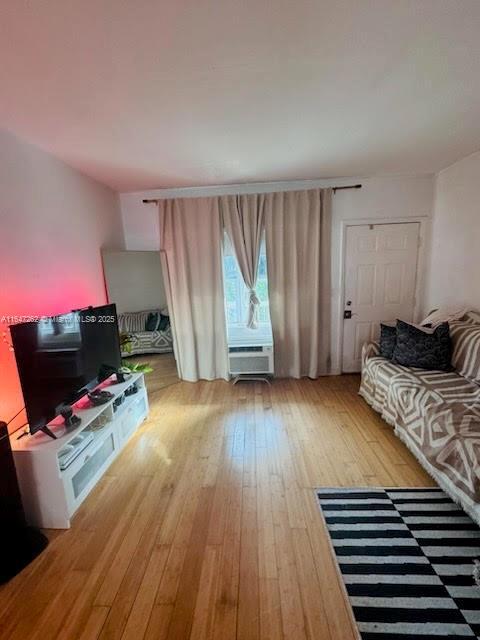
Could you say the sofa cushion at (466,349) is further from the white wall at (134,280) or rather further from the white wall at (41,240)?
the white wall at (41,240)

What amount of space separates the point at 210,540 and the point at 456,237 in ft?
11.5

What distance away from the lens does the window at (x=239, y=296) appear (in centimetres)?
350

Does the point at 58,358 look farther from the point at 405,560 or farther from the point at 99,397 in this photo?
the point at 405,560

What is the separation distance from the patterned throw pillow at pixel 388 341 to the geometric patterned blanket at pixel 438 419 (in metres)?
0.12

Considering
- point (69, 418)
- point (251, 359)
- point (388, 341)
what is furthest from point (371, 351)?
point (69, 418)

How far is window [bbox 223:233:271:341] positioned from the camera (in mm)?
3496

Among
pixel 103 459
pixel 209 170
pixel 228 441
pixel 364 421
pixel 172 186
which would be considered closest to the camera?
pixel 103 459

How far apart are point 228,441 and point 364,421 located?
1.29m

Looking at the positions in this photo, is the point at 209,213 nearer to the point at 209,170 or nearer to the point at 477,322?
the point at 209,170

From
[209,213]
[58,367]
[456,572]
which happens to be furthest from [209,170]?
[456,572]

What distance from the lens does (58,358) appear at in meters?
1.84

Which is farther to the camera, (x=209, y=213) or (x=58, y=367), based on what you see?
(x=209, y=213)

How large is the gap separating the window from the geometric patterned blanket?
1456mm

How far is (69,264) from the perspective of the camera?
243 cm
